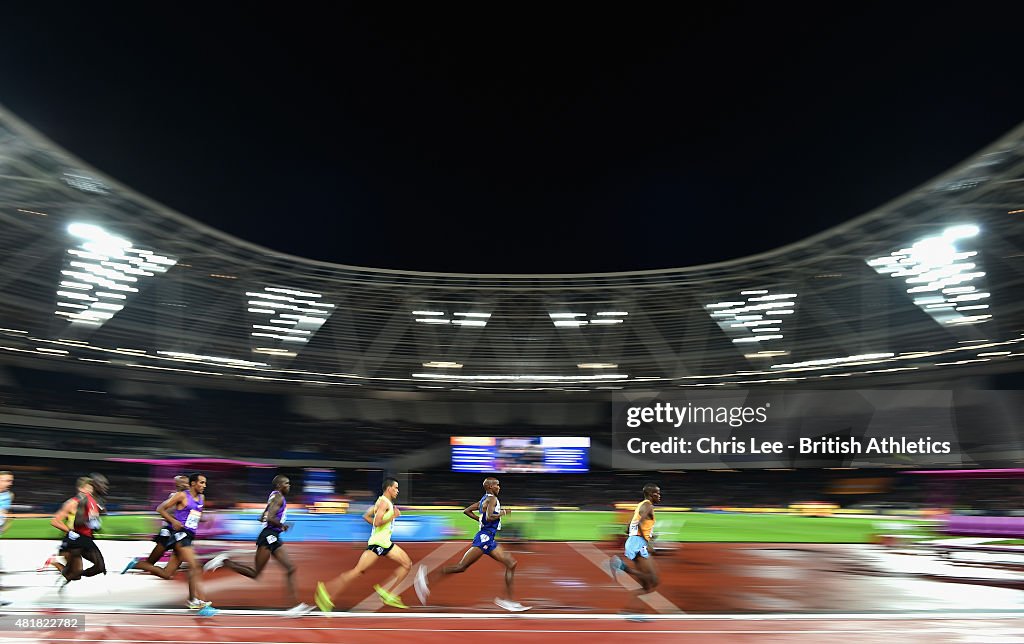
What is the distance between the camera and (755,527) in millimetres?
30891

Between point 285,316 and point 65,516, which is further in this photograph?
point 285,316

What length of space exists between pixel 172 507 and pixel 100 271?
38058 mm

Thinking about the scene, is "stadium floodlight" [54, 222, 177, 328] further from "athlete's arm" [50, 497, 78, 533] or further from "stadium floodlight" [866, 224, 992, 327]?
"stadium floodlight" [866, 224, 992, 327]

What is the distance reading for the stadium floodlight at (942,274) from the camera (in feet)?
134

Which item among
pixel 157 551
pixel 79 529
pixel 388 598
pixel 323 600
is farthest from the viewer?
pixel 388 598

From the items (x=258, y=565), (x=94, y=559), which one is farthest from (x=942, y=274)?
(x=94, y=559)

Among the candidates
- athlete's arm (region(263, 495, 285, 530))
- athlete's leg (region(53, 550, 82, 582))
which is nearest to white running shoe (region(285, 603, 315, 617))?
athlete's arm (region(263, 495, 285, 530))

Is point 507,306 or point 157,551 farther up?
point 507,306

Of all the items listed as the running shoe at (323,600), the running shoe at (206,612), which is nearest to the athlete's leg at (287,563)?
the running shoe at (323,600)

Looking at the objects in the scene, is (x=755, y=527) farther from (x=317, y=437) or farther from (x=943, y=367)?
(x=317, y=437)

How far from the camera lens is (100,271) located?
42.7 meters

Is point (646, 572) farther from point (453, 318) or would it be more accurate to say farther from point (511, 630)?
point (453, 318)

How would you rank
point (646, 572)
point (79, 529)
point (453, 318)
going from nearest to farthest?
1. point (79, 529)
2. point (646, 572)
3. point (453, 318)

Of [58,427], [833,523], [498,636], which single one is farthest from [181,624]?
[58,427]
